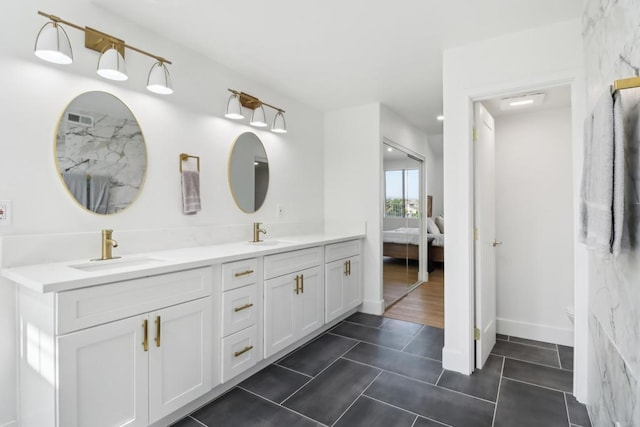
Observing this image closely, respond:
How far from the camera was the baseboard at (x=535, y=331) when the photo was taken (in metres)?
2.84

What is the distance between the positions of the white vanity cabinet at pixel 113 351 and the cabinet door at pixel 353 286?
1784mm

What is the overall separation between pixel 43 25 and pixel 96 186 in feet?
2.88

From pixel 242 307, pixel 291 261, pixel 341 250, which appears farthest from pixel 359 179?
pixel 242 307

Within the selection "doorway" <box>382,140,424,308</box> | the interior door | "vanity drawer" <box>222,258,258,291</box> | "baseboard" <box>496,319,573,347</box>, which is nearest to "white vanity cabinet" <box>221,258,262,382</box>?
"vanity drawer" <box>222,258,258,291</box>

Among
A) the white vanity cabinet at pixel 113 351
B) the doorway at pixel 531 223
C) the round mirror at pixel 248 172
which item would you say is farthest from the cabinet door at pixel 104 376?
the doorway at pixel 531 223

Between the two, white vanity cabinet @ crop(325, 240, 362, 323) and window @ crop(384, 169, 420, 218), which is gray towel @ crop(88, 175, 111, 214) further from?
window @ crop(384, 169, 420, 218)

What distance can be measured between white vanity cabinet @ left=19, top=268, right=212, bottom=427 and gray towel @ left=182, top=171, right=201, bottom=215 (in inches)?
27.5

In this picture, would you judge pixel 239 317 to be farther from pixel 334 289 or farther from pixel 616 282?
pixel 616 282

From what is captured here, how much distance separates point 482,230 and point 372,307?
1.67m

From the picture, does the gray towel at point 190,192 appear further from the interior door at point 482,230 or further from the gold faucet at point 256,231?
the interior door at point 482,230

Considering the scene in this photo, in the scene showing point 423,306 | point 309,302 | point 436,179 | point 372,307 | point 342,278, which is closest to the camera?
point 309,302

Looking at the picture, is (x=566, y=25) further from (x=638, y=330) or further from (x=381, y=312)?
(x=381, y=312)

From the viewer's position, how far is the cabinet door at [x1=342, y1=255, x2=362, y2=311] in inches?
134

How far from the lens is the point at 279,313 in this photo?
2504 millimetres
